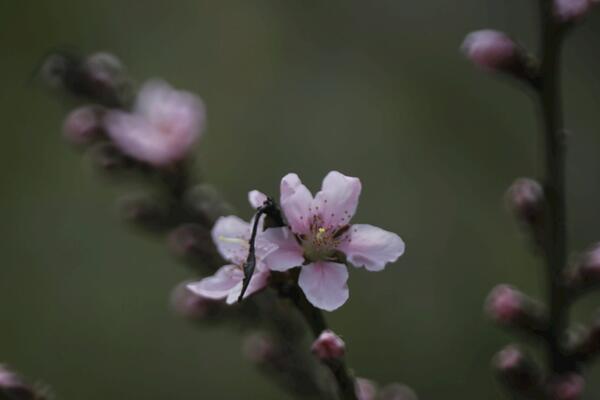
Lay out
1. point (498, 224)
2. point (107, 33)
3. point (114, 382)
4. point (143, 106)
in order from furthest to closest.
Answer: point (107, 33)
point (498, 224)
point (114, 382)
point (143, 106)

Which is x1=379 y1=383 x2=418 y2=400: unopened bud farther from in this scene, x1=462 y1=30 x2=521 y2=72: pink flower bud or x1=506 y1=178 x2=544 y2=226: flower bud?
x1=462 y1=30 x2=521 y2=72: pink flower bud

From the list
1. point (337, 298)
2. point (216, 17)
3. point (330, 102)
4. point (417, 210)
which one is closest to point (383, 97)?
point (330, 102)

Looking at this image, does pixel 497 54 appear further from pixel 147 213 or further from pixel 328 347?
→ pixel 147 213

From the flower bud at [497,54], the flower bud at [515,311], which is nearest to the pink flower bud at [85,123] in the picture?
the flower bud at [497,54]

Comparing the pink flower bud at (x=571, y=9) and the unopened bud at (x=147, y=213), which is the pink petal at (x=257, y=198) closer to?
the pink flower bud at (x=571, y=9)

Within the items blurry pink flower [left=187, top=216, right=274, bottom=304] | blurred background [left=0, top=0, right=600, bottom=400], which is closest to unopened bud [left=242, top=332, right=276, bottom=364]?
blurry pink flower [left=187, top=216, right=274, bottom=304]

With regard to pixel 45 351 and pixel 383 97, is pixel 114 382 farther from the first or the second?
pixel 383 97
